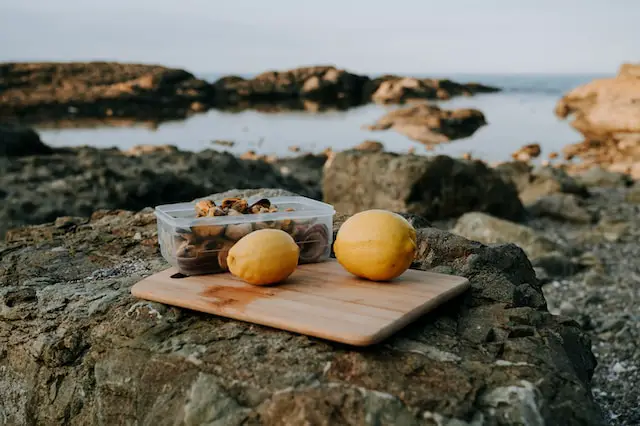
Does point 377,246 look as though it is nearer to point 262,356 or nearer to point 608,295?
point 262,356

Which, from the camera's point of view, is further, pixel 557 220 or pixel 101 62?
pixel 101 62

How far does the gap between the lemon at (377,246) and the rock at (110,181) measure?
6.34 m

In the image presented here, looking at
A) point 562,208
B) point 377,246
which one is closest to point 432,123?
point 562,208

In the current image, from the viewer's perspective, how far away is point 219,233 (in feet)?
8.09

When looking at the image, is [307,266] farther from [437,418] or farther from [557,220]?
[557,220]

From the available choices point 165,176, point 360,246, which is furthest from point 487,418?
point 165,176

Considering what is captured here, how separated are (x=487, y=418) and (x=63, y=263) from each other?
2.10 meters

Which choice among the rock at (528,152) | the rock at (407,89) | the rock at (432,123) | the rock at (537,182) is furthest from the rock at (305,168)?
the rock at (407,89)

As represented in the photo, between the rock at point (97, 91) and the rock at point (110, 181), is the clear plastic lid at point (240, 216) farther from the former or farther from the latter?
the rock at point (97, 91)

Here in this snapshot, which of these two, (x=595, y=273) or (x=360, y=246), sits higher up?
(x=360, y=246)

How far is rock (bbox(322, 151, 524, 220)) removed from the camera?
32.6 feet

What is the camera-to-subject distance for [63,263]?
303 cm

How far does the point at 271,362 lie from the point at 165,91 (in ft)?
160

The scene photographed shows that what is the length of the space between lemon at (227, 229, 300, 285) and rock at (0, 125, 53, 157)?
37.2ft
